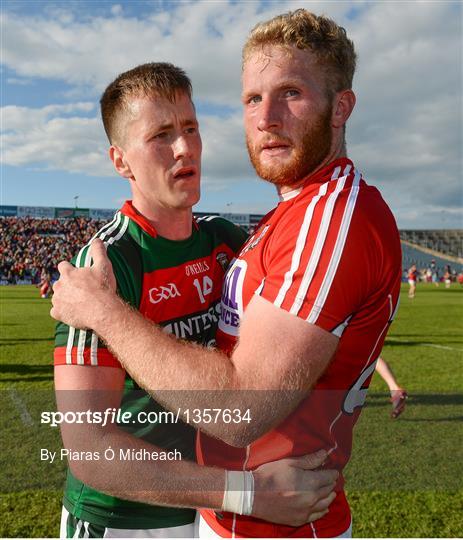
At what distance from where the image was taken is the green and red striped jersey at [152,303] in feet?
7.96

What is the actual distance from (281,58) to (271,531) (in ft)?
6.18

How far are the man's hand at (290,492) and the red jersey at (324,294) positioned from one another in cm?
7

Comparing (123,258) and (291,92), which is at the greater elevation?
(291,92)

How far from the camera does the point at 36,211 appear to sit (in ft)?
202

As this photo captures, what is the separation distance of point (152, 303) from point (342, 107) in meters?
1.19

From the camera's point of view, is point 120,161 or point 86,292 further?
point 120,161

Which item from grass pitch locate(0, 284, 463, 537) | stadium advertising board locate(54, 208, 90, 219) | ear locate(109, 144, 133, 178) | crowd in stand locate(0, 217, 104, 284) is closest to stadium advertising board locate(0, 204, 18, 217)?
crowd in stand locate(0, 217, 104, 284)

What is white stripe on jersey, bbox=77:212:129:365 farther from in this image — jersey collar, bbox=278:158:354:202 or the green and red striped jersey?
jersey collar, bbox=278:158:354:202

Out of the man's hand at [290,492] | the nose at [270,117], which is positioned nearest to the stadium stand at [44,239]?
the nose at [270,117]

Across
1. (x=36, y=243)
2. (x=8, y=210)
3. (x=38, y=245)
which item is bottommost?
(x=38, y=245)

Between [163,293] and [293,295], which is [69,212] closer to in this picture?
[163,293]

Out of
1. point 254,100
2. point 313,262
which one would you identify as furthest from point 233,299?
point 254,100

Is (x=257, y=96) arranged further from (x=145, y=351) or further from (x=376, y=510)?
(x=376, y=510)

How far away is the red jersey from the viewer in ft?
6.17
